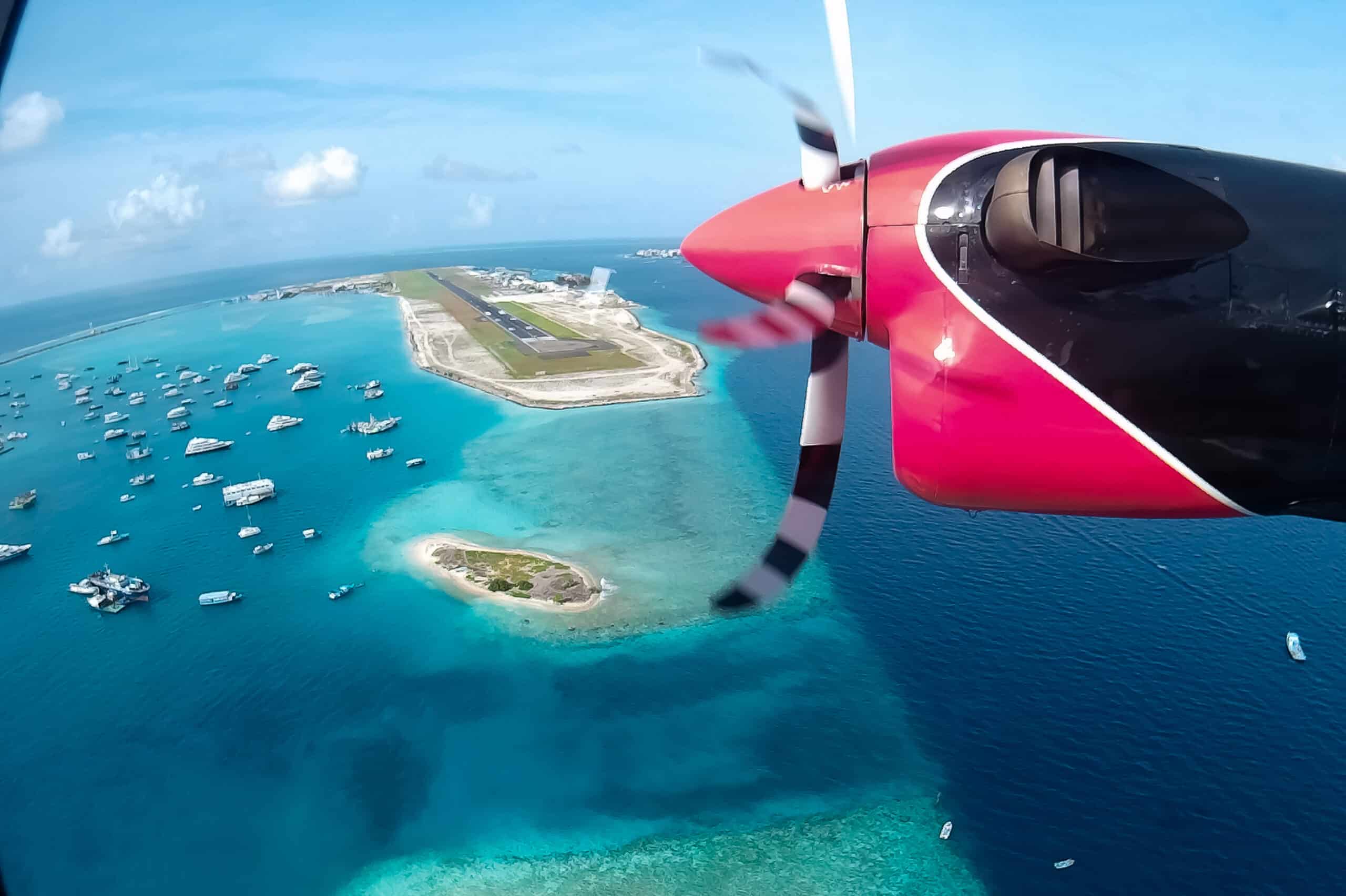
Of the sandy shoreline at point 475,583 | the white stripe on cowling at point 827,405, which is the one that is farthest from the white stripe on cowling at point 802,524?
the sandy shoreline at point 475,583

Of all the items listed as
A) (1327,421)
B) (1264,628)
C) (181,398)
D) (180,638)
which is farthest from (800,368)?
(1327,421)

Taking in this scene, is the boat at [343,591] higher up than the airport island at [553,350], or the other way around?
the airport island at [553,350]

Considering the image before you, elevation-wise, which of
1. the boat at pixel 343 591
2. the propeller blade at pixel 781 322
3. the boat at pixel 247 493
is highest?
the propeller blade at pixel 781 322

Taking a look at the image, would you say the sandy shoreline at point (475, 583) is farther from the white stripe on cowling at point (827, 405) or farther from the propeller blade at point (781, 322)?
the propeller blade at point (781, 322)

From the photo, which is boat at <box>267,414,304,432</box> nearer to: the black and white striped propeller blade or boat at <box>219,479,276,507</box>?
boat at <box>219,479,276,507</box>

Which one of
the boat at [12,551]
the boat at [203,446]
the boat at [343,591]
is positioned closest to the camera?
the boat at [343,591]
